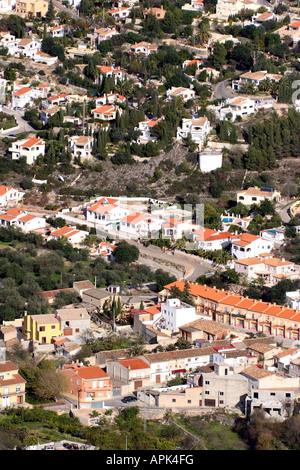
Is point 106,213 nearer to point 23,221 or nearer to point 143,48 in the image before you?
point 23,221

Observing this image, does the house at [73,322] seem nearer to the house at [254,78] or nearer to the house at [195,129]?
the house at [195,129]

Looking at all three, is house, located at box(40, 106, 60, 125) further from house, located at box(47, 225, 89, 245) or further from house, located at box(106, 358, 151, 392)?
house, located at box(106, 358, 151, 392)

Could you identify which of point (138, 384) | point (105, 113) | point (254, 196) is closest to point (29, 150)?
point (105, 113)

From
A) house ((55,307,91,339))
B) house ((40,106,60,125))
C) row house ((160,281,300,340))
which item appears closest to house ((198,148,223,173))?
house ((40,106,60,125))

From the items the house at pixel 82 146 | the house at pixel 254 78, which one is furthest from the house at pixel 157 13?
the house at pixel 82 146

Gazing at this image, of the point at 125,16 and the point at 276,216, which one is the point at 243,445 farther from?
the point at 125,16
